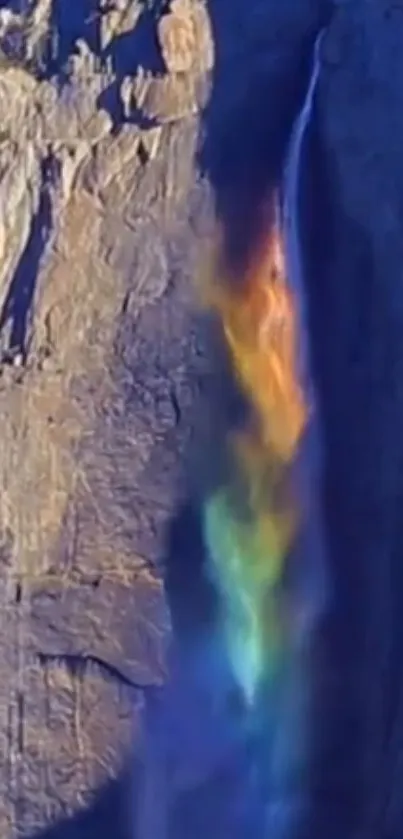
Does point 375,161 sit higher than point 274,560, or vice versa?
point 375,161

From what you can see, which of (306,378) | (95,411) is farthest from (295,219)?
(95,411)

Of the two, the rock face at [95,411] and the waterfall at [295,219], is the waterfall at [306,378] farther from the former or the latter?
the rock face at [95,411]

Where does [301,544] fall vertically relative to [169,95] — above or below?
below

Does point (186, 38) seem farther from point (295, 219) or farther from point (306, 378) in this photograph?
point (306, 378)

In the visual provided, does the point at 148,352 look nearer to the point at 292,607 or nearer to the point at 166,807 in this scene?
the point at 292,607

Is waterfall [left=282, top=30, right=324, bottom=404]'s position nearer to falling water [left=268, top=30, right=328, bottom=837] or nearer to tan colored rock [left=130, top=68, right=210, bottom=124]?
falling water [left=268, top=30, right=328, bottom=837]

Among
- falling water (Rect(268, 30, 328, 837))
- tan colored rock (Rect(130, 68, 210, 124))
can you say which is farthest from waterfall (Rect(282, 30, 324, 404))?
tan colored rock (Rect(130, 68, 210, 124))

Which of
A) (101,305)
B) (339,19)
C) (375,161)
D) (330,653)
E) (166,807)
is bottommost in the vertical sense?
(166,807)

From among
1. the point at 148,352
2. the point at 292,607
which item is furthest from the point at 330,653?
the point at 148,352
